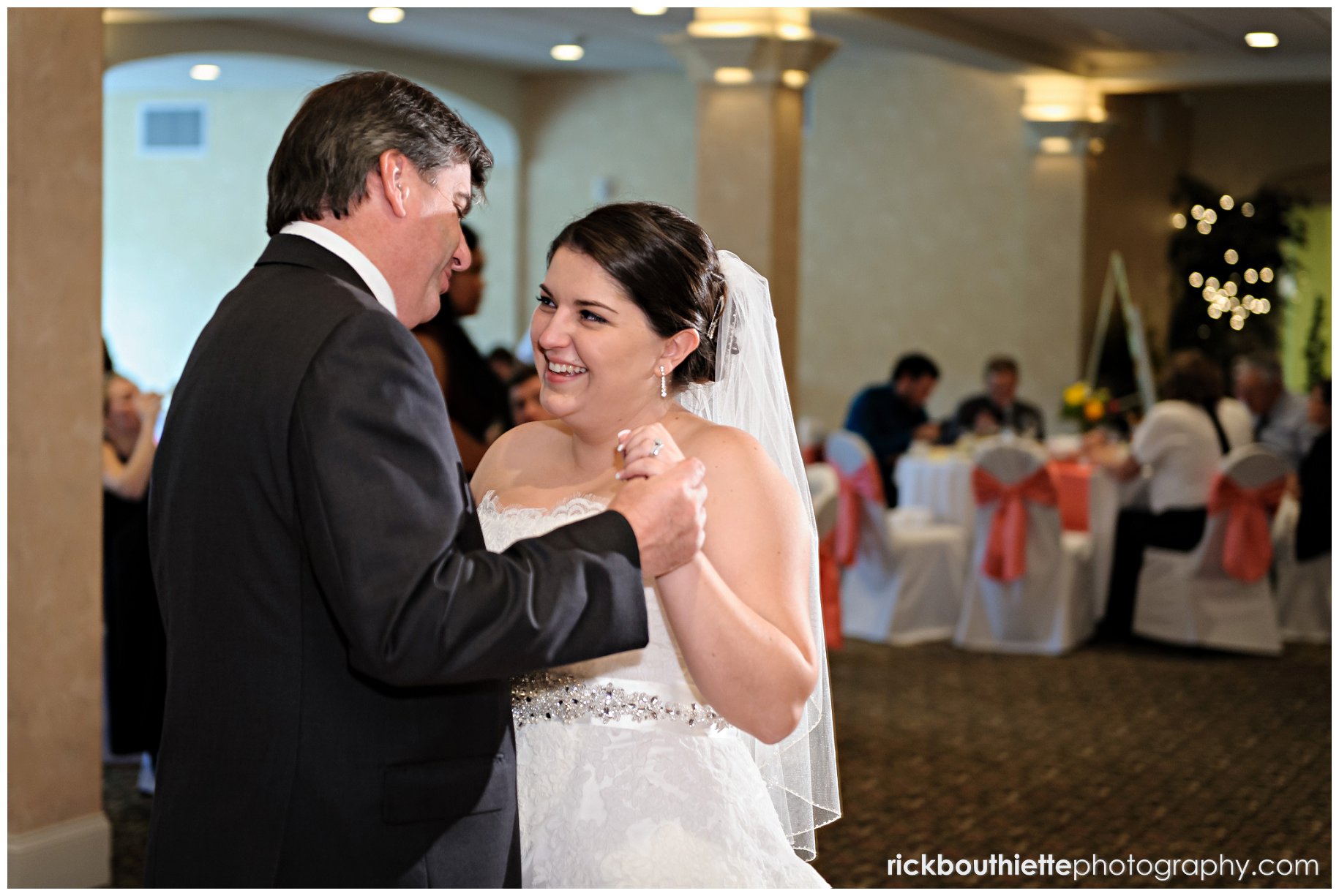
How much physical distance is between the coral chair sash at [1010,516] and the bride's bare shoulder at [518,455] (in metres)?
4.97

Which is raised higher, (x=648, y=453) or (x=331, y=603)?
(x=648, y=453)

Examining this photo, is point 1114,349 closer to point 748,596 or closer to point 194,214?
point 194,214

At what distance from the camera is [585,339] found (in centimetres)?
198

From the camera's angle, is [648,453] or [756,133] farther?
[756,133]

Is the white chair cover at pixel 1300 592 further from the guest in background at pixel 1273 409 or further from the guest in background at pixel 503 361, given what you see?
the guest in background at pixel 503 361

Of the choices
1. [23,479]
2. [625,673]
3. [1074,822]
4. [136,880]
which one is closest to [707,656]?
[625,673]

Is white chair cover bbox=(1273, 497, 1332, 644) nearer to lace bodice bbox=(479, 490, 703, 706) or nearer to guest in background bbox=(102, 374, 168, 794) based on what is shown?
guest in background bbox=(102, 374, 168, 794)

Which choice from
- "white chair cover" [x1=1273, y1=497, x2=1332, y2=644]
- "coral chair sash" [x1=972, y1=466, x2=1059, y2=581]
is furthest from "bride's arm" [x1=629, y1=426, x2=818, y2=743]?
"white chair cover" [x1=1273, y1=497, x2=1332, y2=644]

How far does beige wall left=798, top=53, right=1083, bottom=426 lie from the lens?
11148 mm

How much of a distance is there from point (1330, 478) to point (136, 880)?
18.5 ft

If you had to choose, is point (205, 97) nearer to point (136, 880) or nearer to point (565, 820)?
point (136, 880)

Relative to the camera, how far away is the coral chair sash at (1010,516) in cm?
691

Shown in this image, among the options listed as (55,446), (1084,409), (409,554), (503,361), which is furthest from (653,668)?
(503,361)

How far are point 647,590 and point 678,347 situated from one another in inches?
13.8
